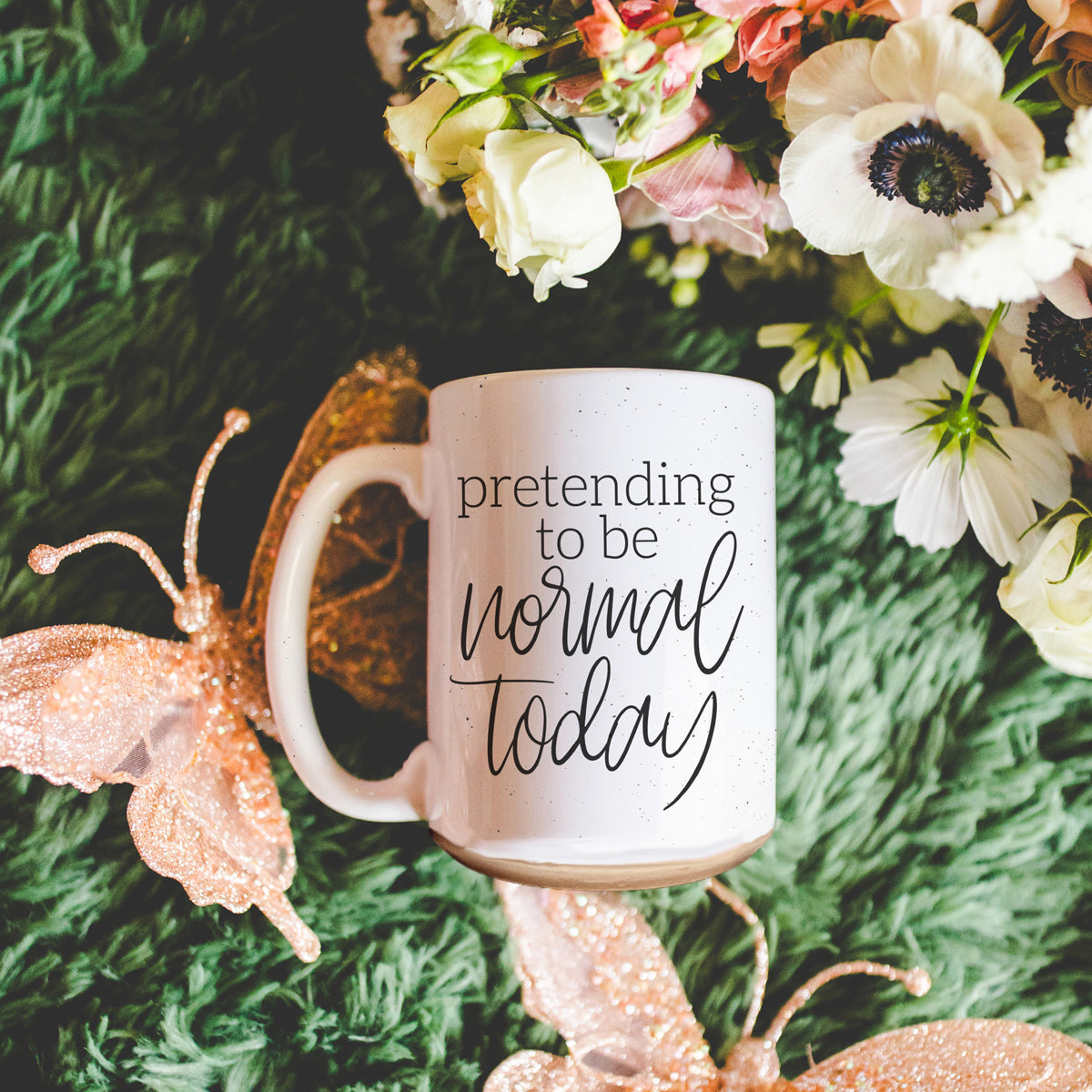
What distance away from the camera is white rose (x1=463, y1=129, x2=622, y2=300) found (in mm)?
403

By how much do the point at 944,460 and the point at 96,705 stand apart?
537mm

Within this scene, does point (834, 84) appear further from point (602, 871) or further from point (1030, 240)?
point (602, 871)

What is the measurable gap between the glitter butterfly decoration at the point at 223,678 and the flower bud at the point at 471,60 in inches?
8.6

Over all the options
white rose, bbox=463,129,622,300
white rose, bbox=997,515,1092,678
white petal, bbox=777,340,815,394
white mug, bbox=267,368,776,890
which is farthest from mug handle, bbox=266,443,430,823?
white rose, bbox=997,515,1092,678

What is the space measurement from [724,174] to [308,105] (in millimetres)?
281

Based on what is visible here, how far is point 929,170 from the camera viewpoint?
425mm

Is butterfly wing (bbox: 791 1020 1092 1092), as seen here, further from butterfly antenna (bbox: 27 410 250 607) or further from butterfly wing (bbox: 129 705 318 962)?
butterfly antenna (bbox: 27 410 250 607)

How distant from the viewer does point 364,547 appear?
23.3 inches

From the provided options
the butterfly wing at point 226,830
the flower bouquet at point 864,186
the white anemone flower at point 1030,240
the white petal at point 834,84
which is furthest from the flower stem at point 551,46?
the butterfly wing at point 226,830

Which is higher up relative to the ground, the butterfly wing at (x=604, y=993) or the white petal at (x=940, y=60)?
the white petal at (x=940, y=60)

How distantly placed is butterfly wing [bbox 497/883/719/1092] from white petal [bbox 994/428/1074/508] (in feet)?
1.25

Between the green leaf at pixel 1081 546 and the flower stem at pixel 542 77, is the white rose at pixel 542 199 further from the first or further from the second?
the green leaf at pixel 1081 546

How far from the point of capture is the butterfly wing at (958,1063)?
0.58m

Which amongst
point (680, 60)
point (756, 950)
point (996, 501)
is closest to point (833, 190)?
point (680, 60)
